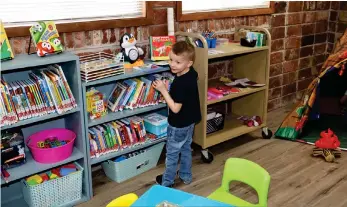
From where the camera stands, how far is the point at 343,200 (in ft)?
8.41

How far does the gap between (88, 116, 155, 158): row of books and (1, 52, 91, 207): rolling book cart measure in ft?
0.38

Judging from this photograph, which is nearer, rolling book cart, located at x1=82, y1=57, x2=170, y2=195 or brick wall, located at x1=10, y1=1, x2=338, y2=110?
rolling book cart, located at x1=82, y1=57, x2=170, y2=195

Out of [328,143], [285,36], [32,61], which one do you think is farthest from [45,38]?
[285,36]

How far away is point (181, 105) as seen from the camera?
2.48m

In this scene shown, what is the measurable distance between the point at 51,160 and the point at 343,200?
1873 mm

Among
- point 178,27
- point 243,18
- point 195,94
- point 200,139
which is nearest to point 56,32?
point 195,94

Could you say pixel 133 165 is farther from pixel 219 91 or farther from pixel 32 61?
pixel 32 61

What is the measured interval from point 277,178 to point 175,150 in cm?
82

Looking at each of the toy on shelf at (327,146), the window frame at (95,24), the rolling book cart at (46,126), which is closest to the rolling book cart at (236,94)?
the window frame at (95,24)

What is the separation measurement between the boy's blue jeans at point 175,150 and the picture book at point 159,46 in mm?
597

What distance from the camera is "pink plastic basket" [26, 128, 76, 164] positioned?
2.35m

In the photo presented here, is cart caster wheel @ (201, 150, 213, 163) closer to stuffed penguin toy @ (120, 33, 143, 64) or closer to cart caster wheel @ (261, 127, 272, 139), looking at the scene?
cart caster wheel @ (261, 127, 272, 139)

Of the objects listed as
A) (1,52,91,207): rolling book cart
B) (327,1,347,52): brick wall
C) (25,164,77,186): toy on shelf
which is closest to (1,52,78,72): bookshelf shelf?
(1,52,91,207): rolling book cart

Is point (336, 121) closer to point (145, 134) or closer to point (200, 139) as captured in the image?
point (200, 139)
